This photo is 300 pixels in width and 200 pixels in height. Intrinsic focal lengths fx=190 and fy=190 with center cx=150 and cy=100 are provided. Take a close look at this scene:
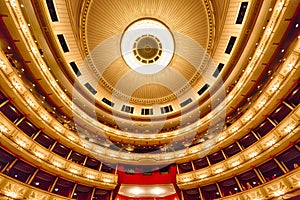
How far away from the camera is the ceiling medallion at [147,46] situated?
763 inches

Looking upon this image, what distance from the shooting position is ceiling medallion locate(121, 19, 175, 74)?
63.6 ft

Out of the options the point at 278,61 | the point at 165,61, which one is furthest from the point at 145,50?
the point at 278,61

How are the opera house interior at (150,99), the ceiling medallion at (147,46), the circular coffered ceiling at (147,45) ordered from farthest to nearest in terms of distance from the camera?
1. the ceiling medallion at (147,46)
2. the circular coffered ceiling at (147,45)
3. the opera house interior at (150,99)

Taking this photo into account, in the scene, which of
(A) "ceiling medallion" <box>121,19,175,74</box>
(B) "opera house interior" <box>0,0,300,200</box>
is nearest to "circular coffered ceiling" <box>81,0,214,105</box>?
(A) "ceiling medallion" <box>121,19,175,74</box>

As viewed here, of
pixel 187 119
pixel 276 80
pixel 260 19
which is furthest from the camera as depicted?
pixel 187 119

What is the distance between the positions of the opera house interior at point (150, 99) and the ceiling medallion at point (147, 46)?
0.38 ft

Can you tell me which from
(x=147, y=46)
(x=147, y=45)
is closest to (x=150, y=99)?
(x=147, y=46)

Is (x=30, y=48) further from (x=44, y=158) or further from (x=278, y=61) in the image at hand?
(x=278, y=61)

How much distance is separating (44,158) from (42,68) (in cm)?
614

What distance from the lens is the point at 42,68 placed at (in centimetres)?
1330

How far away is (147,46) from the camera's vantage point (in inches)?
830

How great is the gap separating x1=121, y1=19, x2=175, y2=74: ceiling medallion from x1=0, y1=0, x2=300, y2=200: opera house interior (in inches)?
4.5

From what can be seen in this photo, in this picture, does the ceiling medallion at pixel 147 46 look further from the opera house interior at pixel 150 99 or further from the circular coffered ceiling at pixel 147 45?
the opera house interior at pixel 150 99

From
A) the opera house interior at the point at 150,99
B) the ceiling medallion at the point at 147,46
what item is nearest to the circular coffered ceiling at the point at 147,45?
the ceiling medallion at the point at 147,46
